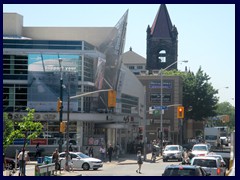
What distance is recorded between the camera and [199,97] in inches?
3922

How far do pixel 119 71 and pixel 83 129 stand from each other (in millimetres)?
11199

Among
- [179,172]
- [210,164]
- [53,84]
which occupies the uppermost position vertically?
[53,84]

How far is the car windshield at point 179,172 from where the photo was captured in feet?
76.1

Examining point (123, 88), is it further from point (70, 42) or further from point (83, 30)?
point (70, 42)

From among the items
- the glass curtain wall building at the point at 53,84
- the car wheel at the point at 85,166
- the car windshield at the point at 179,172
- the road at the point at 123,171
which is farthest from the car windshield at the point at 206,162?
the glass curtain wall building at the point at 53,84

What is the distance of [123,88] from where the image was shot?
7300cm

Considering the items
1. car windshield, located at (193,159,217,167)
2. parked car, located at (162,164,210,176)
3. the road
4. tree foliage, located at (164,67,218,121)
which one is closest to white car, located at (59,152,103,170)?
the road

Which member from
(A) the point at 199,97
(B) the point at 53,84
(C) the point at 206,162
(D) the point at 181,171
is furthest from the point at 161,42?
(D) the point at 181,171

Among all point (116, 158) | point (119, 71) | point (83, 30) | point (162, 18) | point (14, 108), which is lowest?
point (116, 158)

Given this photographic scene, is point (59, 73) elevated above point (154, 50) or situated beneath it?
situated beneath

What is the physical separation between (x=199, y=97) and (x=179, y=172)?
253ft

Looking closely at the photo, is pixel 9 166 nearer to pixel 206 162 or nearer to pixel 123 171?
pixel 123 171
